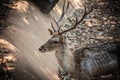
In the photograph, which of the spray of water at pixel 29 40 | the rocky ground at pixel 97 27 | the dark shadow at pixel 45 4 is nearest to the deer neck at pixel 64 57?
the spray of water at pixel 29 40

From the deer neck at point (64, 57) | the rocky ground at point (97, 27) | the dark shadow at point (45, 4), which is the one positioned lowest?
the deer neck at point (64, 57)

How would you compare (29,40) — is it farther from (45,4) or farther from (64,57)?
(45,4)

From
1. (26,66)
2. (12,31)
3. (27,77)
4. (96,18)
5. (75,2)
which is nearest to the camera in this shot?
(27,77)

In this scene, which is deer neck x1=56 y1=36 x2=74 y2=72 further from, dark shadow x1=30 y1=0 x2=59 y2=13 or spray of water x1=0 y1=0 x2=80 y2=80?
dark shadow x1=30 y1=0 x2=59 y2=13

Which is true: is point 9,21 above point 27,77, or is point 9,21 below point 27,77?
above

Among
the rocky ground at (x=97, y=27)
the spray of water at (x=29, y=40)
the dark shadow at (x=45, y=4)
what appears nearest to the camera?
the spray of water at (x=29, y=40)

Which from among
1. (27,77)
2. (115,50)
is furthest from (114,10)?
(27,77)

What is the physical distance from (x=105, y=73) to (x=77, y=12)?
20.9 feet

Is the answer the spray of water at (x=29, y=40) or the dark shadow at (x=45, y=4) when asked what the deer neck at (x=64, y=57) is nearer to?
the spray of water at (x=29, y=40)

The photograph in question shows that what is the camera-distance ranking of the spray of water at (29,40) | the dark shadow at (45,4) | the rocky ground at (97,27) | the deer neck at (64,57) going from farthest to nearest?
the dark shadow at (45,4) < the rocky ground at (97,27) < the deer neck at (64,57) < the spray of water at (29,40)

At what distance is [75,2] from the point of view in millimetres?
14977

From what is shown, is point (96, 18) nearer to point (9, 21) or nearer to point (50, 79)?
point (9, 21)

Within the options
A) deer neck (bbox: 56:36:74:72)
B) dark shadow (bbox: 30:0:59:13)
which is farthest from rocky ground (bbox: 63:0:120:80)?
deer neck (bbox: 56:36:74:72)

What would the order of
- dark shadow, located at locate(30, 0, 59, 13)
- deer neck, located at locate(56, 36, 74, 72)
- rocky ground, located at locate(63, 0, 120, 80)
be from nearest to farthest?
deer neck, located at locate(56, 36, 74, 72), rocky ground, located at locate(63, 0, 120, 80), dark shadow, located at locate(30, 0, 59, 13)
